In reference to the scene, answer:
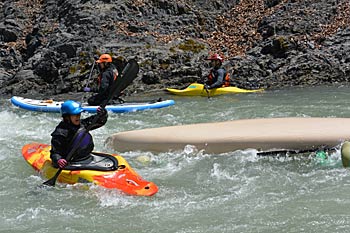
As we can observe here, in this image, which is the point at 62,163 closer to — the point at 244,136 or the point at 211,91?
the point at 244,136

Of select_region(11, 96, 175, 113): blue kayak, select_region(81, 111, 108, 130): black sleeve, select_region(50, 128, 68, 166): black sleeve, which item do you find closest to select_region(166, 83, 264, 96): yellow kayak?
select_region(11, 96, 175, 113): blue kayak

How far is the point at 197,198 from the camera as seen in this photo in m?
4.76

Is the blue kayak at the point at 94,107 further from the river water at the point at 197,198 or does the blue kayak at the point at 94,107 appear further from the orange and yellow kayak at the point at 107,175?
the orange and yellow kayak at the point at 107,175

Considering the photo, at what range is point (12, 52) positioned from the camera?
1659cm

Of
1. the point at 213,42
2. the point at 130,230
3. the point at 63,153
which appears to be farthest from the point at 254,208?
the point at 213,42

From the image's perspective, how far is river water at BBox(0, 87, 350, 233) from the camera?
13.5 ft

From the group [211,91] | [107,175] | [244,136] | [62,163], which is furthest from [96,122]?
[211,91]

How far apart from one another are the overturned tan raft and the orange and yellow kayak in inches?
50.3

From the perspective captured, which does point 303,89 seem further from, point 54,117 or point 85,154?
point 85,154

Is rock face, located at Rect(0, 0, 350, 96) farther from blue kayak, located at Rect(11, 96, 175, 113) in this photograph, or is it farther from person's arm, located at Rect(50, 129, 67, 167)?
person's arm, located at Rect(50, 129, 67, 167)

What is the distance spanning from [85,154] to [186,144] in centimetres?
148

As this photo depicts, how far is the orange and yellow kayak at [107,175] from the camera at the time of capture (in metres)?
4.80

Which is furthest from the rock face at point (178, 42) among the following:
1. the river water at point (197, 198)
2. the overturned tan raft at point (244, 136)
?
the river water at point (197, 198)

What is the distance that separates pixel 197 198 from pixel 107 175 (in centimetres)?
90
